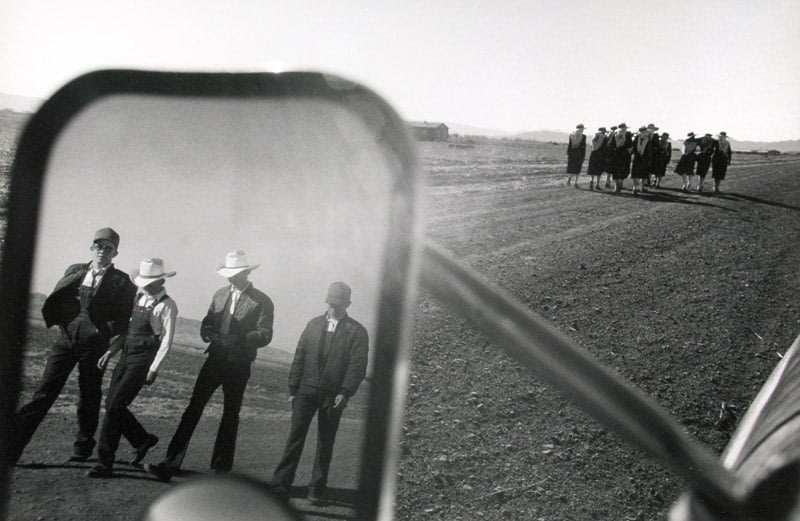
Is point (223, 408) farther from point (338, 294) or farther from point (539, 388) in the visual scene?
point (539, 388)

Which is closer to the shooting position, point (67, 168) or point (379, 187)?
point (379, 187)

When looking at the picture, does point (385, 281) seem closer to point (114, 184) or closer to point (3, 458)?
point (114, 184)

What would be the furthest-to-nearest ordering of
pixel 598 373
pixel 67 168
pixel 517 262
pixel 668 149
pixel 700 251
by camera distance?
pixel 668 149 < pixel 700 251 < pixel 517 262 < pixel 67 168 < pixel 598 373

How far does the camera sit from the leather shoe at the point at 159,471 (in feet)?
4.12

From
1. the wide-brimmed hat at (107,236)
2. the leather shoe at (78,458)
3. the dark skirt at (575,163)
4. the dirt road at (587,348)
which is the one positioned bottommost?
the dirt road at (587,348)

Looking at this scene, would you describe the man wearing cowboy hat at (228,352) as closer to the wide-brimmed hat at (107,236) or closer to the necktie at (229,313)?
the necktie at (229,313)

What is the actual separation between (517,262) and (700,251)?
4.13m

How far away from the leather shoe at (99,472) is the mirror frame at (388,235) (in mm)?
157

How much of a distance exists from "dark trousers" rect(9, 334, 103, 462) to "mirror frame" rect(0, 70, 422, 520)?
1.3 inches

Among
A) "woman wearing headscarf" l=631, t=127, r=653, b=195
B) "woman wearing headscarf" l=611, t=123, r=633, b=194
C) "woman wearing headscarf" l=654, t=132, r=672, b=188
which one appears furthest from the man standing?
"woman wearing headscarf" l=611, t=123, r=633, b=194

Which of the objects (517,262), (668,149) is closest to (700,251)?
(517,262)

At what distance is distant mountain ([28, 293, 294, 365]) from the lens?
1216mm

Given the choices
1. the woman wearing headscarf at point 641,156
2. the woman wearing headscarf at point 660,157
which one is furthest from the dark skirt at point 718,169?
the woman wearing headscarf at point 641,156

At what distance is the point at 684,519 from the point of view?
1.07 meters
